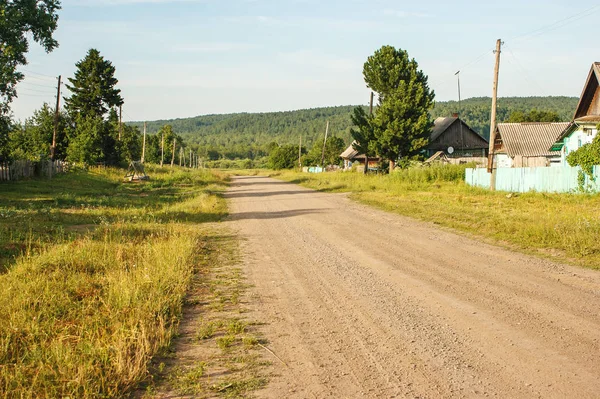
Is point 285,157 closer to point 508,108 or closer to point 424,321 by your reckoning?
point 508,108

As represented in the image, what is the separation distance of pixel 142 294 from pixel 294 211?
41.6ft

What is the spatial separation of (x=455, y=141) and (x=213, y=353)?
51.4m

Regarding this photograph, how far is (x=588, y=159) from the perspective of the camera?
22.2 m

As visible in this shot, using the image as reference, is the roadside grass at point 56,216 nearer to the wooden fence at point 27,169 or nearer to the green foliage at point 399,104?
the wooden fence at point 27,169

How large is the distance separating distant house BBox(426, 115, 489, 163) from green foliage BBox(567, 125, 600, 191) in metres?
28.7

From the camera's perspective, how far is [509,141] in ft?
131

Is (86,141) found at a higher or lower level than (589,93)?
lower

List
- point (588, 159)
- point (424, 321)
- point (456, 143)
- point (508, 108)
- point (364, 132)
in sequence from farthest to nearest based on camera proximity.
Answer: point (508, 108) → point (456, 143) → point (364, 132) → point (588, 159) → point (424, 321)

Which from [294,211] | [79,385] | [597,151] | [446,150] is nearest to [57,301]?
[79,385]

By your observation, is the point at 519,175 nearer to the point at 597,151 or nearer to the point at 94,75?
the point at 597,151

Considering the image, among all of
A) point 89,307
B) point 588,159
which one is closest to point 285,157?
point 588,159

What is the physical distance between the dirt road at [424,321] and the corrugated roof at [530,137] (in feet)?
103

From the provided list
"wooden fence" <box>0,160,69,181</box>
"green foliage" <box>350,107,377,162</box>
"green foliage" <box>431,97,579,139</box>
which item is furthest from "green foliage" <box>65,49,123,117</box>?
"green foliage" <box>431,97,579,139</box>

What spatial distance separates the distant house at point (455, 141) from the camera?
5228 cm
